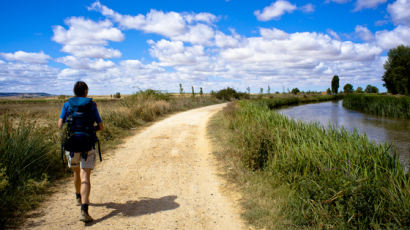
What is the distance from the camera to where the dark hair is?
361 cm


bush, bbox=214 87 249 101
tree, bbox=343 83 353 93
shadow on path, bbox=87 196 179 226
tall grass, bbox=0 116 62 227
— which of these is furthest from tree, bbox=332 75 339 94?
tall grass, bbox=0 116 62 227

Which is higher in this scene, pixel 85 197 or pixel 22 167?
pixel 22 167

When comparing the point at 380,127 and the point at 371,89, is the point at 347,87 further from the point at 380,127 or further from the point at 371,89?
the point at 380,127

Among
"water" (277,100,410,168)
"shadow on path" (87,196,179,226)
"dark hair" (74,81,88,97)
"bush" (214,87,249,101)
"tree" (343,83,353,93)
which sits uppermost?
"tree" (343,83,353,93)

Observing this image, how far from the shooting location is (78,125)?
11.6 feet

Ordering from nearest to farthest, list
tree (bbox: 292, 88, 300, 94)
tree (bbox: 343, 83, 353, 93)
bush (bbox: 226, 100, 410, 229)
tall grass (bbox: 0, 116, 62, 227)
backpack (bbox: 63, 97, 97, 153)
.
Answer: bush (bbox: 226, 100, 410, 229) → backpack (bbox: 63, 97, 97, 153) → tall grass (bbox: 0, 116, 62, 227) → tree (bbox: 292, 88, 300, 94) → tree (bbox: 343, 83, 353, 93)

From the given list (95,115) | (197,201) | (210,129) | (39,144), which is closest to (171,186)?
(197,201)

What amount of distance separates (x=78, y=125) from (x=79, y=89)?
21.1 inches

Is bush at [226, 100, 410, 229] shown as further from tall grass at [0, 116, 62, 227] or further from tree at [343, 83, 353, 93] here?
tree at [343, 83, 353, 93]

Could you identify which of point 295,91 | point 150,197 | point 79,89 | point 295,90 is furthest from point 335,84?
point 79,89

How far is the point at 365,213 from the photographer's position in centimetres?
332

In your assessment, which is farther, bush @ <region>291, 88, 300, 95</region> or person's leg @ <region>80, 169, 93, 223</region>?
bush @ <region>291, 88, 300, 95</region>

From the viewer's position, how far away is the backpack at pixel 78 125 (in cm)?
351

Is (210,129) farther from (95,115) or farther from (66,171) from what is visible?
(95,115)
